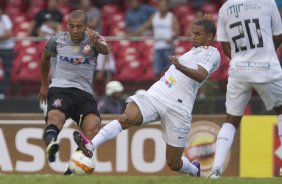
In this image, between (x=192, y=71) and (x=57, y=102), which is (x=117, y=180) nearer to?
(x=192, y=71)

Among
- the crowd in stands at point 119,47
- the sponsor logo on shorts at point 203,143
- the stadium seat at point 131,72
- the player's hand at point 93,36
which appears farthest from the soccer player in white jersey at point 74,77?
the stadium seat at point 131,72

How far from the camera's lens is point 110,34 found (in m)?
19.9

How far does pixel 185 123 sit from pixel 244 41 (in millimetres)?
1132

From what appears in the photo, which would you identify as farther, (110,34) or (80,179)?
(110,34)

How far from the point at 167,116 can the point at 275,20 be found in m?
1.61

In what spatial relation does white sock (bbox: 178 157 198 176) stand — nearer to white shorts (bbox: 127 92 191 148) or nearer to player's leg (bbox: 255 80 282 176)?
white shorts (bbox: 127 92 191 148)

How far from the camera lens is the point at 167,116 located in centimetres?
1157

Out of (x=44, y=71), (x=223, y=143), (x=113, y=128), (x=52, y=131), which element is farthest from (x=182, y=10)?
(x=113, y=128)

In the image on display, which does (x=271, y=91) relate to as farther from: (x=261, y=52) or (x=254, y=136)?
(x=254, y=136)

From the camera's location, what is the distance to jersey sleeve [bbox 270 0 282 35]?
37.7 feet

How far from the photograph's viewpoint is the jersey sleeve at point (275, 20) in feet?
37.7

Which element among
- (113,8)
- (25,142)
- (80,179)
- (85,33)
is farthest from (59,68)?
(113,8)

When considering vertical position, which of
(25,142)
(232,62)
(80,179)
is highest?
(232,62)

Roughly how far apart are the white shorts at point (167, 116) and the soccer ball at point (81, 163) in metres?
0.89
